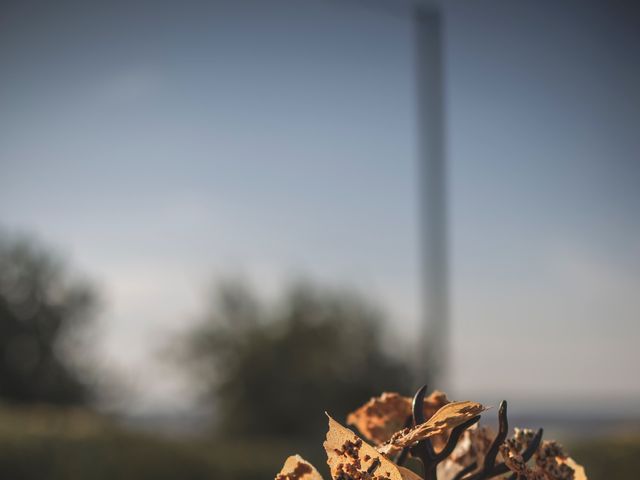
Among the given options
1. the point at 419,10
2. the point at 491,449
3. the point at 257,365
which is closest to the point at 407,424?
the point at 491,449

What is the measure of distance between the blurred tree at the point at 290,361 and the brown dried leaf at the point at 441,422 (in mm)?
8941

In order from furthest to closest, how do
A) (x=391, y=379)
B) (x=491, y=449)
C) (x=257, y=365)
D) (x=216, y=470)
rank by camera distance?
(x=391, y=379) < (x=257, y=365) < (x=216, y=470) < (x=491, y=449)

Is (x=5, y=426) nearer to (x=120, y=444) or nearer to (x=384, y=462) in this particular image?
(x=120, y=444)

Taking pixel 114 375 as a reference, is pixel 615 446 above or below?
below

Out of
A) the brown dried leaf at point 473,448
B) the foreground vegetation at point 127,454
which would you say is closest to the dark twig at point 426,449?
the brown dried leaf at point 473,448

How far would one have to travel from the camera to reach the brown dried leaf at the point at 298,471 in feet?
2.81

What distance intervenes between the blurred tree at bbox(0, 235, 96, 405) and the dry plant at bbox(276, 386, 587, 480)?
10483 mm

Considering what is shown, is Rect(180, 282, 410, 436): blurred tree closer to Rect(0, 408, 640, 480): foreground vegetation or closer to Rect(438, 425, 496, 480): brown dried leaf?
Rect(0, 408, 640, 480): foreground vegetation

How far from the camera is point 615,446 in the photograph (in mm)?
6637

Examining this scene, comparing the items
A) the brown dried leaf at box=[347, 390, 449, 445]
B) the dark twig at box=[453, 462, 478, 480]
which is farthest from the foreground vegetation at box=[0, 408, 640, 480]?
the dark twig at box=[453, 462, 478, 480]

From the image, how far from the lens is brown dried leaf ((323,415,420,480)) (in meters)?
0.77

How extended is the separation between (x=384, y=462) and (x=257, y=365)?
9.10 meters

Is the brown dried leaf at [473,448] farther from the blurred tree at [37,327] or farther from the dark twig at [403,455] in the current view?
the blurred tree at [37,327]

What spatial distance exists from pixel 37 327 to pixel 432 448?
1099 cm
